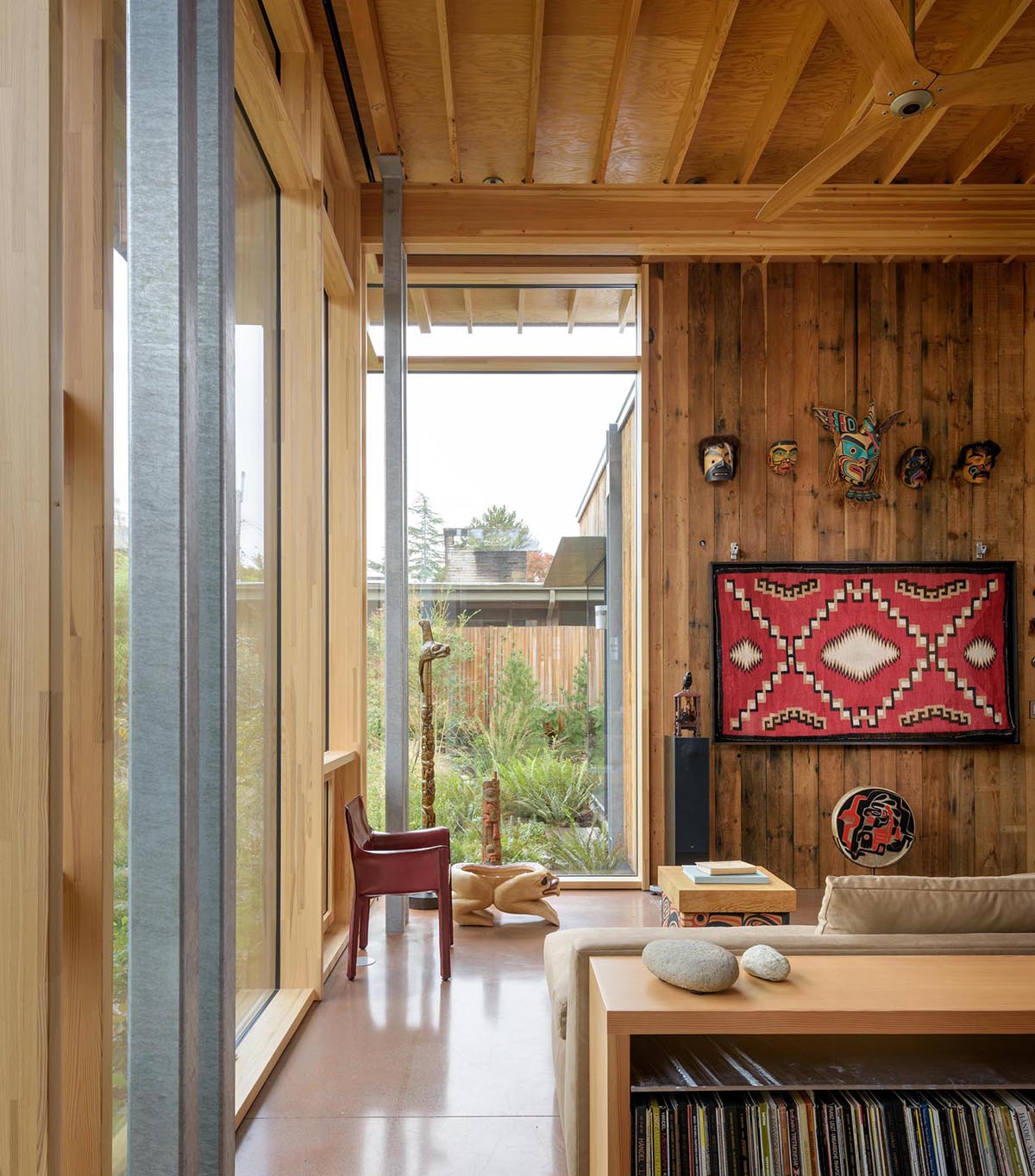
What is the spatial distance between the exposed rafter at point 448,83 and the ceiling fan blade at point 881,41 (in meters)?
1.43

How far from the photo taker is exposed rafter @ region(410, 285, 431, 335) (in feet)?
18.7

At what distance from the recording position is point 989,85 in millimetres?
3105

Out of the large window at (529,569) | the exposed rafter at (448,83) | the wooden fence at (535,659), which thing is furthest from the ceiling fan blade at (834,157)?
the wooden fence at (535,659)

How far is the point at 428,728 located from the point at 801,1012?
3.40 metres

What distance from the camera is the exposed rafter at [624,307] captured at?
18.8 feet

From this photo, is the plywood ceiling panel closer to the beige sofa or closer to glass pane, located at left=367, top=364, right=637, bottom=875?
glass pane, located at left=367, top=364, right=637, bottom=875

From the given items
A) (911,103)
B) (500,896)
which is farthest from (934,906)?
(500,896)

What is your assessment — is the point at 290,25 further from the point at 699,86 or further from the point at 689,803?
the point at 689,803

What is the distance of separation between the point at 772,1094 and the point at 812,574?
12.7 ft

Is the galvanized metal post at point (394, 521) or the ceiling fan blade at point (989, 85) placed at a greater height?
the ceiling fan blade at point (989, 85)

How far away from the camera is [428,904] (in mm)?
5102

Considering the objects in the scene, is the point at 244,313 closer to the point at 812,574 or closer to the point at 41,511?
the point at 41,511

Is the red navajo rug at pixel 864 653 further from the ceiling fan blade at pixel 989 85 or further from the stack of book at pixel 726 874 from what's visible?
the ceiling fan blade at pixel 989 85

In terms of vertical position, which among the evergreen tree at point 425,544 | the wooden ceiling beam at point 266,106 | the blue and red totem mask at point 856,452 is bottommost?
the evergreen tree at point 425,544
